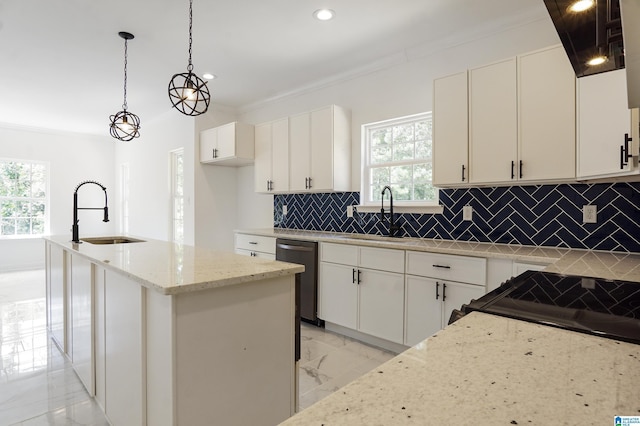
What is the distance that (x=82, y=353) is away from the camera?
238cm

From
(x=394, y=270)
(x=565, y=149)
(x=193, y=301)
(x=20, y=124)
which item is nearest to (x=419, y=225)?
(x=394, y=270)

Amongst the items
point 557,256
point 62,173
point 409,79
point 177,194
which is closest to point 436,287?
point 557,256

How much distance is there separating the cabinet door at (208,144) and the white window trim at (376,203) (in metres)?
2.22

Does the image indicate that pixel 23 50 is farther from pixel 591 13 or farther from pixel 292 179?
pixel 591 13

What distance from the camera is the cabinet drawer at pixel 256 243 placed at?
3.93 meters

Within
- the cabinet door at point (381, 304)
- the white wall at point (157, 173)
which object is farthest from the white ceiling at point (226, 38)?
the cabinet door at point (381, 304)

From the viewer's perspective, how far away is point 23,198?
22.1 feet

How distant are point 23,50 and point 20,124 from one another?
3.96 metres

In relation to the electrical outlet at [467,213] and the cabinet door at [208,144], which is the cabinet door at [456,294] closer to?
the electrical outlet at [467,213]

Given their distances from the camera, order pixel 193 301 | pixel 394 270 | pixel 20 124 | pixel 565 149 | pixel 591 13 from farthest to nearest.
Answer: pixel 20 124 → pixel 394 270 → pixel 565 149 → pixel 193 301 → pixel 591 13

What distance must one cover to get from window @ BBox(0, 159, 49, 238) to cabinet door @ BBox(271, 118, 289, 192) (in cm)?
528

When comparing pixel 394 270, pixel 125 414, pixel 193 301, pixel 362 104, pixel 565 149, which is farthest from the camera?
pixel 362 104

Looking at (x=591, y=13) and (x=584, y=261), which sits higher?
(x=591, y=13)

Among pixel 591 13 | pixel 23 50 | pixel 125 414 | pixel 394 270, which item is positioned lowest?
pixel 125 414
